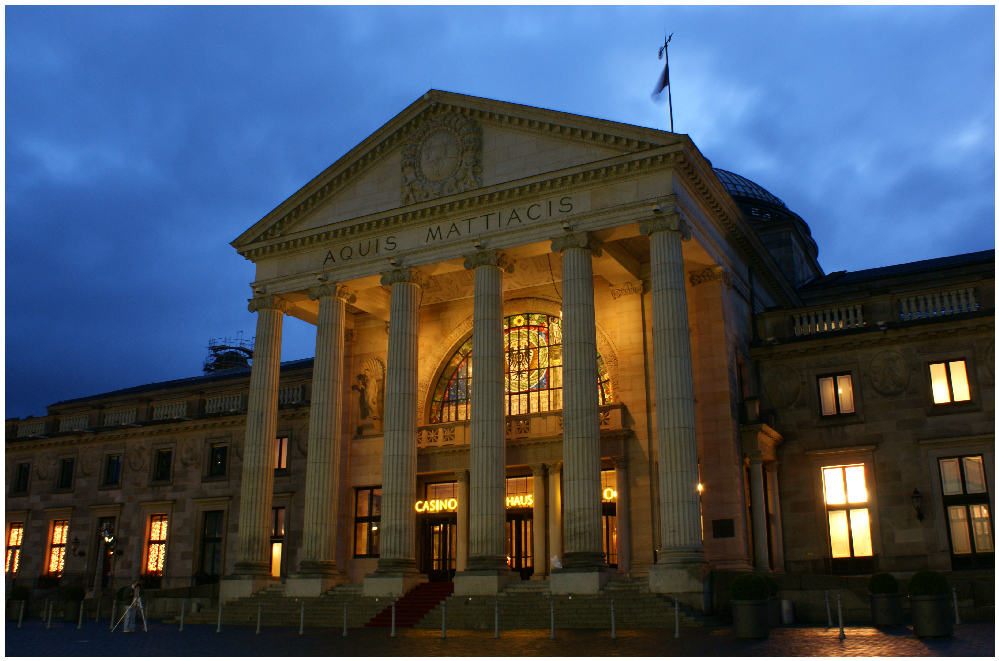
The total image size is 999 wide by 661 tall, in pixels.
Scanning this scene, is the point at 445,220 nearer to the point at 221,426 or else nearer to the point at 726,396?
the point at 726,396

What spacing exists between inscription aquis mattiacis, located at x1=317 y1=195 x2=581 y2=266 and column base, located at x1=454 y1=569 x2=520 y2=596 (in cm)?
1251

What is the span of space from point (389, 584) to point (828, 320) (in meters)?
20.4

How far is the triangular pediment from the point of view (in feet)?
106

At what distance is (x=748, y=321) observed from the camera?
37562 mm

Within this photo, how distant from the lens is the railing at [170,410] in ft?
161

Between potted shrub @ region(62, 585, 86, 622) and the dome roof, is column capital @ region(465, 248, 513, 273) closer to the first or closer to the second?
potted shrub @ region(62, 585, 86, 622)

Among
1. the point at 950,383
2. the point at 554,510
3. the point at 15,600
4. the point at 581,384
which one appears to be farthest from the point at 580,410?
the point at 15,600

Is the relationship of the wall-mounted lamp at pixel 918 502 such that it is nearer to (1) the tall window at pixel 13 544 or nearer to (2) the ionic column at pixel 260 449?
(2) the ionic column at pixel 260 449

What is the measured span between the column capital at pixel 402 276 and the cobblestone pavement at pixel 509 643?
1350cm

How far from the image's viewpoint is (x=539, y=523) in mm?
35281

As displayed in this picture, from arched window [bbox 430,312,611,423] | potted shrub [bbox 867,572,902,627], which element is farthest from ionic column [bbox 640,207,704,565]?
arched window [bbox 430,312,611,423]

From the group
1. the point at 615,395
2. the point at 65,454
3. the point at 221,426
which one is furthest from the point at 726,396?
the point at 65,454

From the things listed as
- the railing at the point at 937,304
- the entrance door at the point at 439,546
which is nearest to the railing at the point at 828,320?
the railing at the point at 937,304

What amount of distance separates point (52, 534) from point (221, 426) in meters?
13.2
